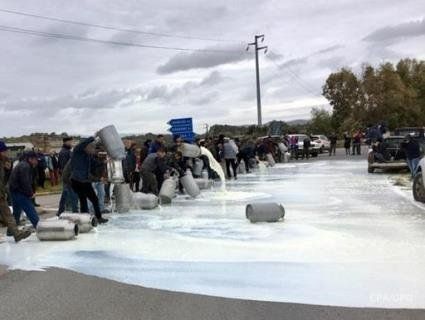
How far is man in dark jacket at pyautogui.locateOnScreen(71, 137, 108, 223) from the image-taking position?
11.5m

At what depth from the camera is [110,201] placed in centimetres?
1548

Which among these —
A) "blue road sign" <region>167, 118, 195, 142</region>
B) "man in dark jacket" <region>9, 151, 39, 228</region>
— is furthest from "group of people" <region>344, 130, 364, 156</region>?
"man in dark jacket" <region>9, 151, 39, 228</region>

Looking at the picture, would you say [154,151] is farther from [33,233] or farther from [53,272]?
[53,272]

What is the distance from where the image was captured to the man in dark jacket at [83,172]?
37.7ft

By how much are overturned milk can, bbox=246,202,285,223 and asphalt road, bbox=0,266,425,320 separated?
14.6 feet

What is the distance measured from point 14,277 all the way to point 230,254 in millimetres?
2796

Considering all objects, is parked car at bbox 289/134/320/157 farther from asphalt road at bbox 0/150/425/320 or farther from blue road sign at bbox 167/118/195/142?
asphalt road at bbox 0/150/425/320

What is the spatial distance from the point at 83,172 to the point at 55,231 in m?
1.91

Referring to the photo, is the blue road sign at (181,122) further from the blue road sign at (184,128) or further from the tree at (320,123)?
the tree at (320,123)

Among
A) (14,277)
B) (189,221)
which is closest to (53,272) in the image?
(14,277)

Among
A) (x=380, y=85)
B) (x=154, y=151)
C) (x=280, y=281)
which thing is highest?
(x=380, y=85)

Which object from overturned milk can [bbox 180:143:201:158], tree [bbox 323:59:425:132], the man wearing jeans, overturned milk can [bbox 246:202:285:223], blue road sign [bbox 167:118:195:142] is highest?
tree [bbox 323:59:425:132]

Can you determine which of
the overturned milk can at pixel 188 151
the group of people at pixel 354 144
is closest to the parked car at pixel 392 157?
the overturned milk can at pixel 188 151

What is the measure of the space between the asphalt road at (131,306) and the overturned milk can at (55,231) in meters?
2.64
